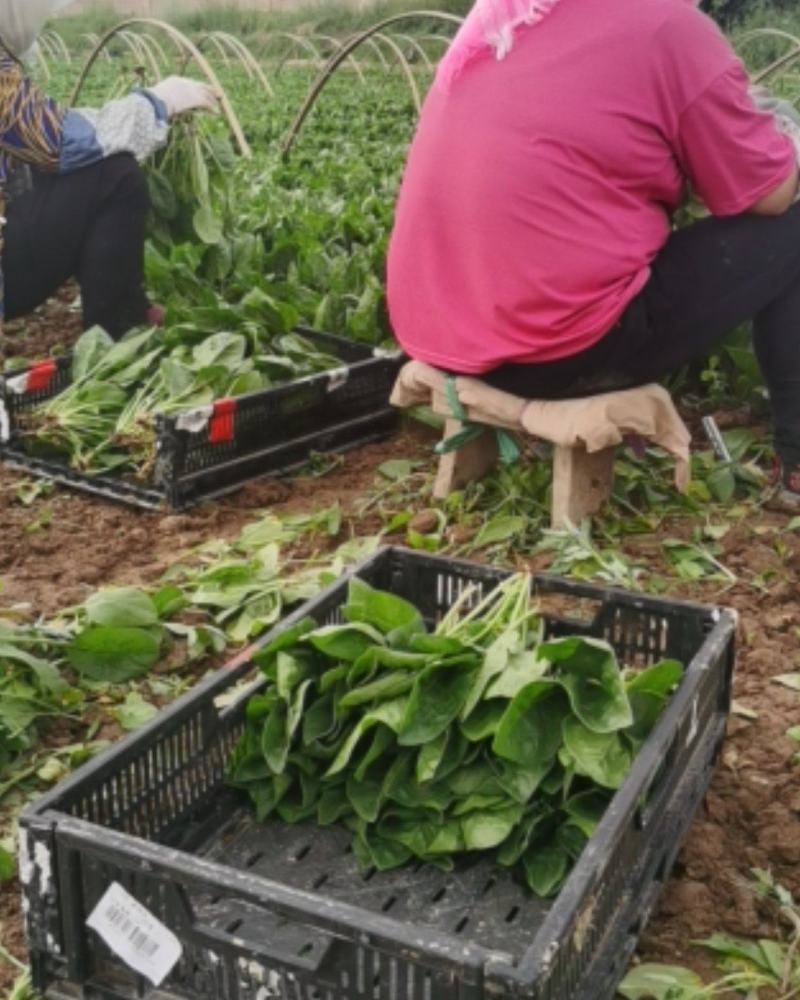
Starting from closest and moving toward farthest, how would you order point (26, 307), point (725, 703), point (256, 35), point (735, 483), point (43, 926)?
point (43, 926) < point (725, 703) < point (735, 483) < point (26, 307) < point (256, 35)

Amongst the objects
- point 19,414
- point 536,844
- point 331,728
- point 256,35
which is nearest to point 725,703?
point 536,844

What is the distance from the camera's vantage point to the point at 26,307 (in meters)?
4.54

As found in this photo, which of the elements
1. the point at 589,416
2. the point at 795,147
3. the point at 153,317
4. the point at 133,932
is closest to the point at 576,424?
the point at 589,416

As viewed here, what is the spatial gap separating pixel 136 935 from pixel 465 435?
6.01 feet

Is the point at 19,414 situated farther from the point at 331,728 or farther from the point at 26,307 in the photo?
the point at 331,728

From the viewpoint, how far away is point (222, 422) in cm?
359

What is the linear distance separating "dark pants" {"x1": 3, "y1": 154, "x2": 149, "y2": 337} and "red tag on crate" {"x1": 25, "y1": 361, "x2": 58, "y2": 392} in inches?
18.9

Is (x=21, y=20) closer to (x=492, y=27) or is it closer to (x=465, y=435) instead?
(x=492, y=27)

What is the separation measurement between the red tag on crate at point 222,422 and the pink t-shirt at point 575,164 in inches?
26.0

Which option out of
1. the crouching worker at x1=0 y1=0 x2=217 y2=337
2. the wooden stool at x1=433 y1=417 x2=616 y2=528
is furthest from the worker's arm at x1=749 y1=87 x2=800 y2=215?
the crouching worker at x1=0 y1=0 x2=217 y2=337

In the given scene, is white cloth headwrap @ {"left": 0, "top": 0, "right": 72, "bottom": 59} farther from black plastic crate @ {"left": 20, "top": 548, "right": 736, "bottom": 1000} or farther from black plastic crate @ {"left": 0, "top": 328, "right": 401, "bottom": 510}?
black plastic crate @ {"left": 20, "top": 548, "right": 736, "bottom": 1000}

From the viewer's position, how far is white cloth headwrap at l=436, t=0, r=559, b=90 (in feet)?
9.79

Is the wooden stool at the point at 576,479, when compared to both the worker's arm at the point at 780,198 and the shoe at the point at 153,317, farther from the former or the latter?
the shoe at the point at 153,317

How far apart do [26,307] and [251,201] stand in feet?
4.76
